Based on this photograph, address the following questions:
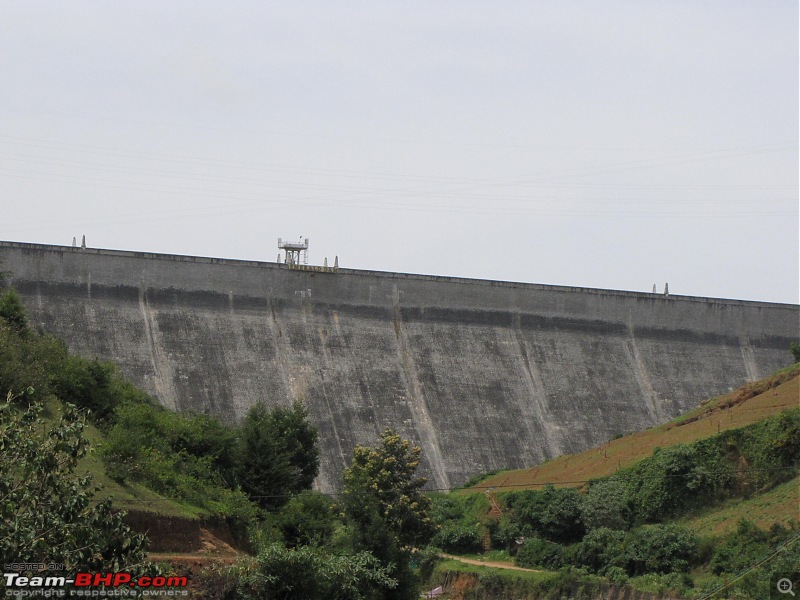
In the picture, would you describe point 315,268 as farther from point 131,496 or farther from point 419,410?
point 131,496

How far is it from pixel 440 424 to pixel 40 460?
2887 cm

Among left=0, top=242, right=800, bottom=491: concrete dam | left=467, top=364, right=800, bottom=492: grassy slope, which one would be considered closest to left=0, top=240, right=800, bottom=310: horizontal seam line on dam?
left=0, top=242, right=800, bottom=491: concrete dam

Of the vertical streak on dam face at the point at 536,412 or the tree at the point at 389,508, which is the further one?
the vertical streak on dam face at the point at 536,412

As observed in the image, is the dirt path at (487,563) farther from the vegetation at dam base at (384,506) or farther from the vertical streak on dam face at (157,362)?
the vertical streak on dam face at (157,362)

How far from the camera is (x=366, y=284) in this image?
149 feet

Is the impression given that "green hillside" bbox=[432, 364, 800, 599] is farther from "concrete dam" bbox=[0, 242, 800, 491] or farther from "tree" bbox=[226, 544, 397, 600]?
"concrete dam" bbox=[0, 242, 800, 491]

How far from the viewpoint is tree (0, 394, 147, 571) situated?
13.9m

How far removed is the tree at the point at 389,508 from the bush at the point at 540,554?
244 cm

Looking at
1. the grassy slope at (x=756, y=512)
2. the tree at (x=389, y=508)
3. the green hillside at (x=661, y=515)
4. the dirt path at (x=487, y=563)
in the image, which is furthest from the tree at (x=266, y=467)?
the grassy slope at (x=756, y=512)

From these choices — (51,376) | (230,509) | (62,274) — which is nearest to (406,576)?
(230,509)

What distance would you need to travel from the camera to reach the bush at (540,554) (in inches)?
1134

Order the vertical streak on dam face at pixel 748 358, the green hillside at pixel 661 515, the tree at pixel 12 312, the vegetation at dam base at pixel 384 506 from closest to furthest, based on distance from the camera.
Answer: the vegetation at dam base at pixel 384 506, the green hillside at pixel 661 515, the tree at pixel 12 312, the vertical streak on dam face at pixel 748 358

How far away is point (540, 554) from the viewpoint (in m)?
29.3

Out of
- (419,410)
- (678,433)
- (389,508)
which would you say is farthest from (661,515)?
(419,410)
